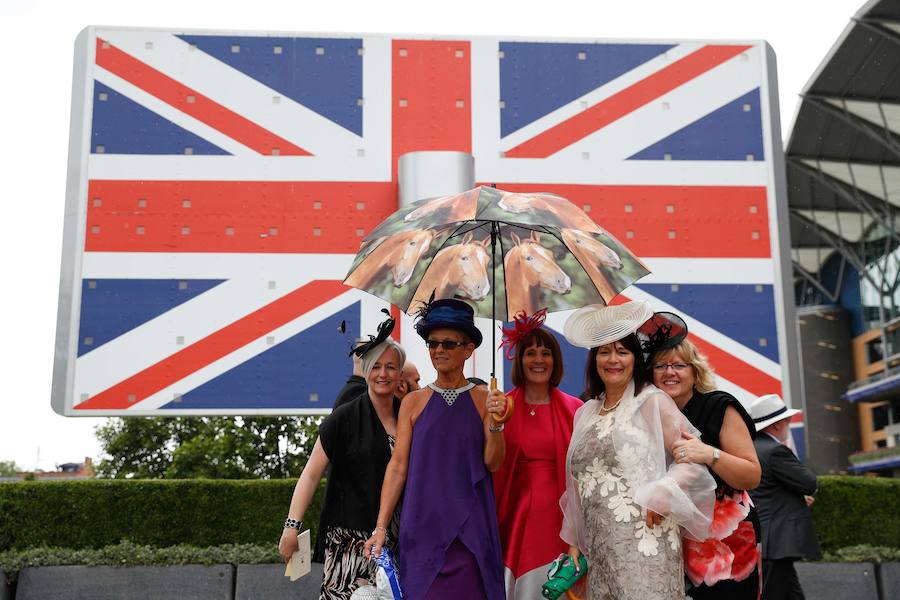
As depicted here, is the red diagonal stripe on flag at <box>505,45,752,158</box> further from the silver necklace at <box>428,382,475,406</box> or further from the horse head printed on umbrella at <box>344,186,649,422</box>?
the silver necklace at <box>428,382,475,406</box>

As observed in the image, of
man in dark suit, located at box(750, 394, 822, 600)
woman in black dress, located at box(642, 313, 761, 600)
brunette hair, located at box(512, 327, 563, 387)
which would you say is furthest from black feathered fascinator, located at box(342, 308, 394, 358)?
man in dark suit, located at box(750, 394, 822, 600)

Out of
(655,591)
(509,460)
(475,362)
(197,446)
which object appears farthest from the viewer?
(197,446)

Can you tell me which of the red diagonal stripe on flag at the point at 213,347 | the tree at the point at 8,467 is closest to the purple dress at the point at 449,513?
the red diagonal stripe on flag at the point at 213,347

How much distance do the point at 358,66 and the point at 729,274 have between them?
3.85 meters

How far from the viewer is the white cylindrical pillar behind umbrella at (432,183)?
748 cm

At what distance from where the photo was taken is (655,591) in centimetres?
317

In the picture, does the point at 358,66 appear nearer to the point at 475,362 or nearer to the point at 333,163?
the point at 333,163

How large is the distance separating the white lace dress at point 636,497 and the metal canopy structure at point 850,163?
2606 cm

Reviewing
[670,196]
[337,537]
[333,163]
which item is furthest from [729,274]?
[337,537]

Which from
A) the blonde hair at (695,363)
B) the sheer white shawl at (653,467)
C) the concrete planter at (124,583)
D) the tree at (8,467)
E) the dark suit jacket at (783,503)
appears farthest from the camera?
the tree at (8,467)

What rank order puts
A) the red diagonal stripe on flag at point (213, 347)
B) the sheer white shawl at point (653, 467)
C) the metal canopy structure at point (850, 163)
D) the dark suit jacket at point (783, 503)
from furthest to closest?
the metal canopy structure at point (850, 163), the red diagonal stripe on flag at point (213, 347), the dark suit jacket at point (783, 503), the sheer white shawl at point (653, 467)

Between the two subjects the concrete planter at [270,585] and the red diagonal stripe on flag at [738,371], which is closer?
the concrete planter at [270,585]

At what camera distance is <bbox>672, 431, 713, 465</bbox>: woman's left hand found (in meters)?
3.22

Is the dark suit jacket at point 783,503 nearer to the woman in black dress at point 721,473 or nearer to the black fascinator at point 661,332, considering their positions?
the woman in black dress at point 721,473
